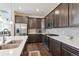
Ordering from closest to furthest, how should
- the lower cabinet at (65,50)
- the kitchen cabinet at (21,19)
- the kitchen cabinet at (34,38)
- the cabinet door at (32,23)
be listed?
the lower cabinet at (65,50) < the kitchen cabinet at (21,19) < the kitchen cabinet at (34,38) < the cabinet door at (32,23)

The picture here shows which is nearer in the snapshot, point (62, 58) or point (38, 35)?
point (62, 58)

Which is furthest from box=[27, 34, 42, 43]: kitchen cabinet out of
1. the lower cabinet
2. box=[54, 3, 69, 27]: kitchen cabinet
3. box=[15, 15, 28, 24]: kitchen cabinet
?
the lower cabinet

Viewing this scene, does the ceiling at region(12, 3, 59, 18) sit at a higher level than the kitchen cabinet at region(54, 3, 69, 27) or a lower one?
higher

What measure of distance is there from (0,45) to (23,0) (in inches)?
53.7

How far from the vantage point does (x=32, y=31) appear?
8086 mm

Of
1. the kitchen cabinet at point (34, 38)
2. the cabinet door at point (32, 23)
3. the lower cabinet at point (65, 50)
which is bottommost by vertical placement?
the kitchen cabinet at point (34, 38)

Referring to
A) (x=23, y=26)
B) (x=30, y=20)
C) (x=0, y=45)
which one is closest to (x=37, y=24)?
(x=30, y=20)

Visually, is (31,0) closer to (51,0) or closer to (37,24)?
(51,0)

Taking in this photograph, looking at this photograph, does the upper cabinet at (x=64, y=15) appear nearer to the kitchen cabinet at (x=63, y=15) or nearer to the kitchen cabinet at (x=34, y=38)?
the kitchen cabinet at (x=63, y=15)

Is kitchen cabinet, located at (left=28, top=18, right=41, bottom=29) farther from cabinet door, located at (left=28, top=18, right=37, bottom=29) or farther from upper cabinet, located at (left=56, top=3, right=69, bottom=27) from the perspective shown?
upper cabinet, located at (left=56, top=3, right=69, bottom=27)

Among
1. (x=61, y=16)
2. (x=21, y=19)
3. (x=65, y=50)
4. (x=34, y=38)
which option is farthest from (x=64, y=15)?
(x=34, y=38)

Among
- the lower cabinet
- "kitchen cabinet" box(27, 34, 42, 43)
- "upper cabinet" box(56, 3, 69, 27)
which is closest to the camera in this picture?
the lower cabinet

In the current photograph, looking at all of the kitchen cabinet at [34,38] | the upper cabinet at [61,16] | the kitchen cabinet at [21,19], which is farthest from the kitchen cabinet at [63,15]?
the kitchen cabinet at [34,38]

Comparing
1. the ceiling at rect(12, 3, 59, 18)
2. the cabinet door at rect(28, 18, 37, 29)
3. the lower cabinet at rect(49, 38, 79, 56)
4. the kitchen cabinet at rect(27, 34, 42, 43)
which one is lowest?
the kitchen cabinet at rect(27, 34, 42, 43)
